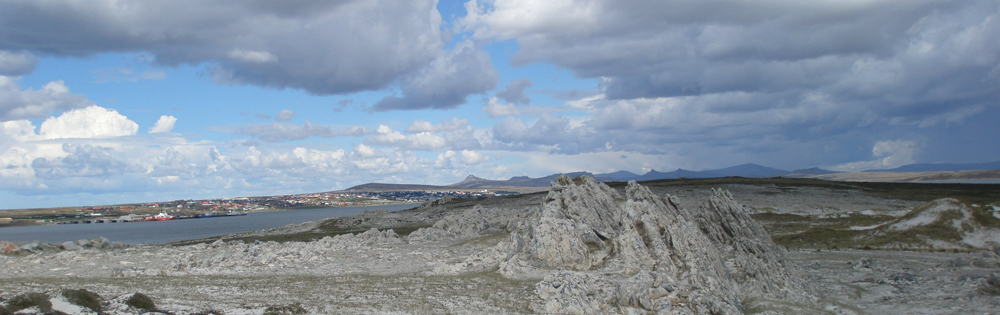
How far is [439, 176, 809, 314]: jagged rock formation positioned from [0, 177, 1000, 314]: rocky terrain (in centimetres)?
6

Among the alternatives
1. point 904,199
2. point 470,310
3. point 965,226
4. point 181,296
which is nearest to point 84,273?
point 181,296

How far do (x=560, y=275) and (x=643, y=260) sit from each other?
366cm

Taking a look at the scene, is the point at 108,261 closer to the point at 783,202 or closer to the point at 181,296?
the point at 181,296

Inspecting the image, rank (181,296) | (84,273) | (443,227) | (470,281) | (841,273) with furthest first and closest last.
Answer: (443,227) < (841,273) < (84,273) < (470,281) < (181,296)

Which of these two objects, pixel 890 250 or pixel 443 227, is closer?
pixel 890 250

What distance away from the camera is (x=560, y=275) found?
19641mm

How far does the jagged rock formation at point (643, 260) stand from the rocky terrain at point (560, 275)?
64mm

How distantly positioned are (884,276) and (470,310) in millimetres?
21656

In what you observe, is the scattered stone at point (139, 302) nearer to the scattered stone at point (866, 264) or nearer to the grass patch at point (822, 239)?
the scattered stone at point (866, 264)

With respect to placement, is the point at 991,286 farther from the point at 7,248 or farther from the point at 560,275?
the point at 7,248

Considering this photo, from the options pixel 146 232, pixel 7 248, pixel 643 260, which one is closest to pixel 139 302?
pixel 643 260

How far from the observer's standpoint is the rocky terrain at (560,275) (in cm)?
1772

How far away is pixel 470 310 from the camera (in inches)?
695

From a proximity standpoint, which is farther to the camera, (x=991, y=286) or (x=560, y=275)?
(x=991, y=286)
